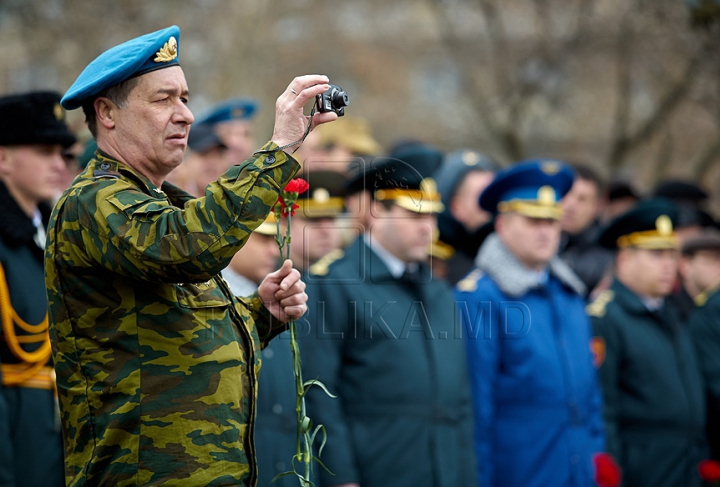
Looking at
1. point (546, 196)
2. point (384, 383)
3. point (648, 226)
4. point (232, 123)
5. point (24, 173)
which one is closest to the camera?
point (24, 173)

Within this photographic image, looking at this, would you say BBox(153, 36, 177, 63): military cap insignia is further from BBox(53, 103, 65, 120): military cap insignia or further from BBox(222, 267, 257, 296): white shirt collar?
BBox(53, 103, 65, 120): military cap insignia

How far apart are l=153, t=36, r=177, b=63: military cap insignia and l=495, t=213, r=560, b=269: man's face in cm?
351

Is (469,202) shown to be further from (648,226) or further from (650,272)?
(650,272)

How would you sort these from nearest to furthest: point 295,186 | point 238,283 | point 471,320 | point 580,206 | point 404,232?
point 295,186 < point 238,283 < point 404,232 < point 471,320 < point 580,206

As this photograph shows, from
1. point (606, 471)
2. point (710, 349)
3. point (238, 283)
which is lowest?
point (606, 471)

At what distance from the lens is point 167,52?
10.5ft

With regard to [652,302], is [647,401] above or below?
below

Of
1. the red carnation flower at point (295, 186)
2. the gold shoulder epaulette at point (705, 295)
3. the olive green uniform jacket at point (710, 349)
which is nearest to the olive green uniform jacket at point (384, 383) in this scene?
the red carnation flower at point (295, 186)

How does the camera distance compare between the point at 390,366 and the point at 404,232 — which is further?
the point at 404,232

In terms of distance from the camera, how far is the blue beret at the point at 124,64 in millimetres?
3105

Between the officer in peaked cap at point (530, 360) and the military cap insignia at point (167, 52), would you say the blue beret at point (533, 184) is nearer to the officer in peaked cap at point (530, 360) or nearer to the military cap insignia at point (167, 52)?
the officer in peaked cap at point (530, 360)

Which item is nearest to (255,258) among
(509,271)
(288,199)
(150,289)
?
(509,271)


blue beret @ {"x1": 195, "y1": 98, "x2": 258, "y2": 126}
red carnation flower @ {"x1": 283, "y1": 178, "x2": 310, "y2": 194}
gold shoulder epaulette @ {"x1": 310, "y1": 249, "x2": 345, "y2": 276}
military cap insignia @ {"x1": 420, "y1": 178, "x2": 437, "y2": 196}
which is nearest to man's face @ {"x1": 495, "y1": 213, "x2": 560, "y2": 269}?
military cap insignia @ {"x1": 420, "y1": 178, "x2": 437, "y2": 196}

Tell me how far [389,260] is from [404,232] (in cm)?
19
